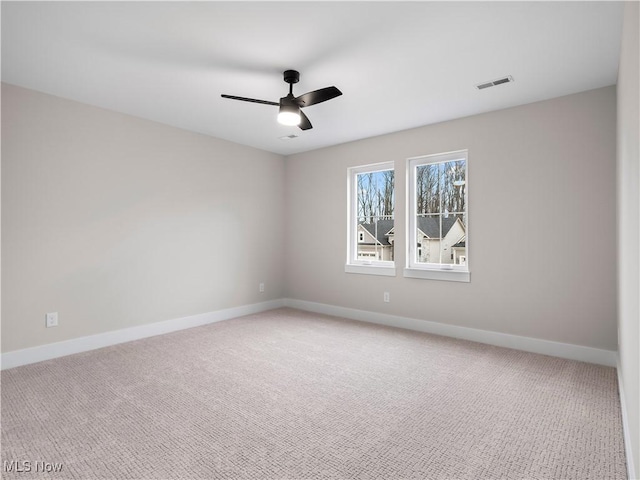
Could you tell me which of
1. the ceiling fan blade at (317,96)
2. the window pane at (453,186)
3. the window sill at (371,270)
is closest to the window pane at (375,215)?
the window sill at (371,270)

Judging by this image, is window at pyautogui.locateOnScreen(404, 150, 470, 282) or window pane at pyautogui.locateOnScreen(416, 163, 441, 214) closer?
window at pyautogui.locateOnScreen(404, 150, 470, 282)

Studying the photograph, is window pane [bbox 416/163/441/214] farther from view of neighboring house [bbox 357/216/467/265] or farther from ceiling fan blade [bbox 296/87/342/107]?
ceiling fan blade [bbox 296/87/342/107]

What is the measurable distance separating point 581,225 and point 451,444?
2.52 meters

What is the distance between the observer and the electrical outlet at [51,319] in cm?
337

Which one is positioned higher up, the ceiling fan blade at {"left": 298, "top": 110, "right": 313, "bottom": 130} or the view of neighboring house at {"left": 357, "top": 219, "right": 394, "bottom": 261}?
the ceiling fan blade at {"left": 298, "top": 110, "right": 313, "bottom": 130}

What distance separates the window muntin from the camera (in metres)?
4.18

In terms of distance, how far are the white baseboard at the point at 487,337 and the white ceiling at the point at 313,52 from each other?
2433mm

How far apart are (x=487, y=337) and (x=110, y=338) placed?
13.5ft

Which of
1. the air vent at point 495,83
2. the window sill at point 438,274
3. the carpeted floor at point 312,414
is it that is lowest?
the carpeted floor at point 312,414

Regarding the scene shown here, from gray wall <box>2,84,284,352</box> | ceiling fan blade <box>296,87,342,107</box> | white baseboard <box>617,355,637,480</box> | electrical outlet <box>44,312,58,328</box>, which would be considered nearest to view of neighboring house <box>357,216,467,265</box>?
gray wall <box>2,84,284,352</box>

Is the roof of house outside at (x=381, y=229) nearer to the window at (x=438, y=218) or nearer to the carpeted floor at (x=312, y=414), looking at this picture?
the window at (x=438, y=218)

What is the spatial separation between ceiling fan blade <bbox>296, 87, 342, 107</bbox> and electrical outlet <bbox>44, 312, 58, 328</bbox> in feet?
10.1

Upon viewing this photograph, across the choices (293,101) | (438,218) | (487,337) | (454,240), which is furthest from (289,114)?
(487,337)

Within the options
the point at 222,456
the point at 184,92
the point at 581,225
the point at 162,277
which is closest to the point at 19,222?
the point at 162,277
